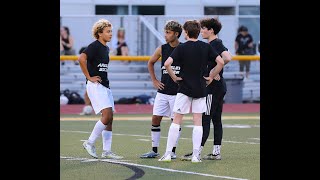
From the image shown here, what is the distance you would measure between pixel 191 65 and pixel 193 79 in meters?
0.18

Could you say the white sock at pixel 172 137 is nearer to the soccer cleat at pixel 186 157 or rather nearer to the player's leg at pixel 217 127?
the soccer cleat at pixel 186 157

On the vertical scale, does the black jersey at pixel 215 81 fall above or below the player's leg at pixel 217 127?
above

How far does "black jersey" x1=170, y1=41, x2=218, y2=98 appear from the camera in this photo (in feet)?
38.1

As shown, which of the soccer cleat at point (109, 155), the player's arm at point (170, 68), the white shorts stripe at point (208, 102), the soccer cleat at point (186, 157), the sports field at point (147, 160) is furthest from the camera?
the soccer cleat at point (109, 155)

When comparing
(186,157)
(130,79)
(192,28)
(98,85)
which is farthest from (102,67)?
(130,79)

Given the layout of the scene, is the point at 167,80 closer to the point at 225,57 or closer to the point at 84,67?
the point at 225,57

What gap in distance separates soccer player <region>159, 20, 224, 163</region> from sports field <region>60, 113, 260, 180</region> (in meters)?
0.37

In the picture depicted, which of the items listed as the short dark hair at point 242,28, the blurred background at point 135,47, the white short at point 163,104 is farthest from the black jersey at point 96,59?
the short dark hair at point 242,28

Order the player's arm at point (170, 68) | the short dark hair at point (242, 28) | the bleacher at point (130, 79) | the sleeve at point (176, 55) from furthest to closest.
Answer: the short dark hair at point (242, 28)
the bleacher at point (130, 79)
the sleeve at point (176, 55)
the player's arm at point (170, 68)

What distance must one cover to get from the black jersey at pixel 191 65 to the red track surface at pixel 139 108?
41.5 ft

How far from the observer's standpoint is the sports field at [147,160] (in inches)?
407

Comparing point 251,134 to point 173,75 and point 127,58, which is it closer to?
point 173,75
